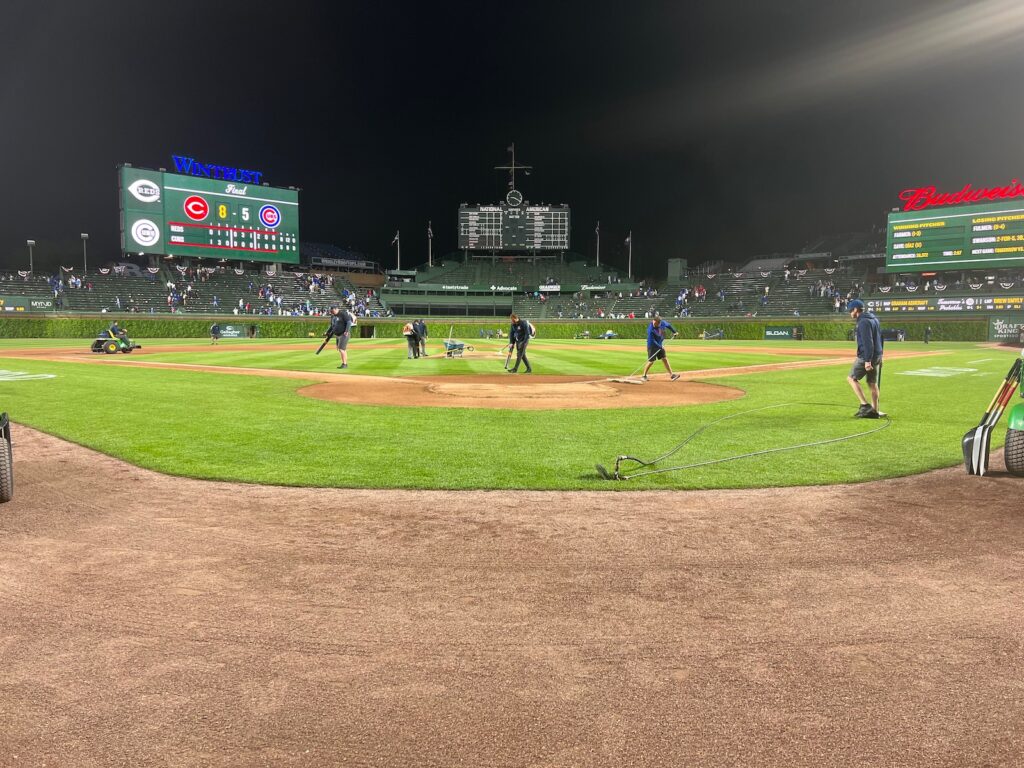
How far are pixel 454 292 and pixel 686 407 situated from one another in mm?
82416

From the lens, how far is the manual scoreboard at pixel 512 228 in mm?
93438

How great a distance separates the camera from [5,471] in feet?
19.1

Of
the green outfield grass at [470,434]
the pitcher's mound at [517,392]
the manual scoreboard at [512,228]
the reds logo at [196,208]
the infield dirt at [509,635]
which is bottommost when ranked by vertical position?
the infield dirt at [509,635]

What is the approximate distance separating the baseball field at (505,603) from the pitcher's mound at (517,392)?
4145 mm

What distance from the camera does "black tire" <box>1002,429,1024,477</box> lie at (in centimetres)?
699

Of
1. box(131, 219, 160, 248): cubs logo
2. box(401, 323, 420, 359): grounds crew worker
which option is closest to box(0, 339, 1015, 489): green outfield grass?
box(401, 323, 420, 359): grounds crew worker

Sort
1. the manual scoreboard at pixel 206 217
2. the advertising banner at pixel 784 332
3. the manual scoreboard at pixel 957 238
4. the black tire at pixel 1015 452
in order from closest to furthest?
1. the black tire at pixel 1015 452
2. the manual scoreboard at pixel 957 238
3. the advertising banner at pixel 784 332
4. the manual scoreboard at pixel 206 217

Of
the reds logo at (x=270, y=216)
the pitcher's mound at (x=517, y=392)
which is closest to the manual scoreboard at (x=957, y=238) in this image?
the pitcher's mound at (x=517, y=392)

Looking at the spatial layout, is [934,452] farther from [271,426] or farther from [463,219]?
[463,219]

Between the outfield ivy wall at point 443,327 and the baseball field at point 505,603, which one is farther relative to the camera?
the outfield ivy wall at point 443,327

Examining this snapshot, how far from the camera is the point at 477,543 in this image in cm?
494

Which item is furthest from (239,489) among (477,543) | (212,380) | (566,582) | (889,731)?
(212,380)

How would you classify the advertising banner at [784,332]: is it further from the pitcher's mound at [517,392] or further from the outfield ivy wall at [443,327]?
the pitcher's mound at [517,392]

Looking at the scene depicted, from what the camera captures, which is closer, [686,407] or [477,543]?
[477,543]
